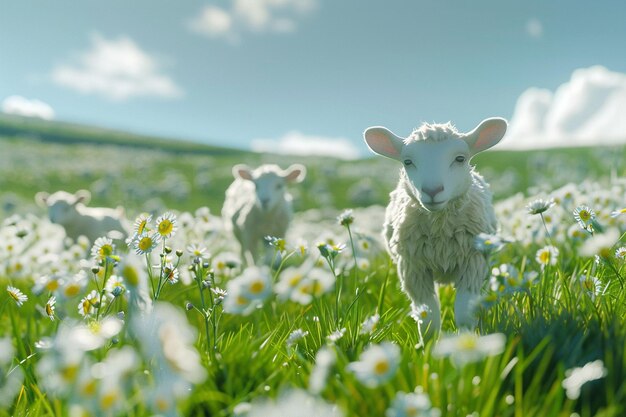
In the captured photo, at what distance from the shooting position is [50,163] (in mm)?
42531

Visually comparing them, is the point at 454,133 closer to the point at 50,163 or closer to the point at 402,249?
the point at 402,249

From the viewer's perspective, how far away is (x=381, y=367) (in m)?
1.58

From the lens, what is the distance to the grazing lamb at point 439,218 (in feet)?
11.6

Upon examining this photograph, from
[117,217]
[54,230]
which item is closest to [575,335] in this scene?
[117,217]

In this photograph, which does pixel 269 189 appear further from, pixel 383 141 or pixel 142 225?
pixel 142 225

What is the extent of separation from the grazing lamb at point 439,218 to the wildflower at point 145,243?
5.53 ft

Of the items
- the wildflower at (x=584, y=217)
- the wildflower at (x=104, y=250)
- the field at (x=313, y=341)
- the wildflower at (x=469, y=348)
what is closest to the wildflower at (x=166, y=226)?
the field at (x=313, y=341)

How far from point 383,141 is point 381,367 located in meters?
2.66

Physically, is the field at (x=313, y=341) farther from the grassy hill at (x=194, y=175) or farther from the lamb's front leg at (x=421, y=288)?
the grassy hill at (x=194, y=175)

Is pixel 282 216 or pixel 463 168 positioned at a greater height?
pixel 463 168

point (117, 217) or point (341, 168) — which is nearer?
point (117, 217)

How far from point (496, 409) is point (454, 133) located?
7.09 ft

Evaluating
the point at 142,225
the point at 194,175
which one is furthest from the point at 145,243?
the point at 194,175

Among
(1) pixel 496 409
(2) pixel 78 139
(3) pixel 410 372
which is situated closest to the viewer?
(1) pixel 496 409
